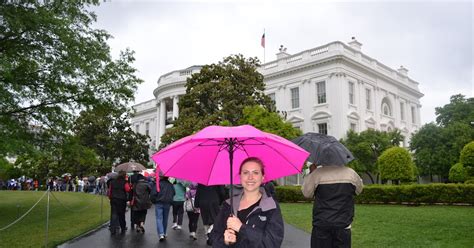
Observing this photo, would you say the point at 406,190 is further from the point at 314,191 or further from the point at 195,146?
the point at 195,146

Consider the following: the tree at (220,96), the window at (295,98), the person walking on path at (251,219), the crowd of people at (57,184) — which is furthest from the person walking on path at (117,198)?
the window at (295,98)

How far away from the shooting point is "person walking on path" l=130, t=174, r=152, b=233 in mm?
11250

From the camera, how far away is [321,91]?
3938cm

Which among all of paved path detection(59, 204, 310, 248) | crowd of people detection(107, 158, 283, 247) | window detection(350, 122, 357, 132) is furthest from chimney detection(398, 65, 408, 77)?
crowd of people detection(107, 158, 283, 247)

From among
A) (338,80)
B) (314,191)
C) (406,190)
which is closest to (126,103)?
(406,190)

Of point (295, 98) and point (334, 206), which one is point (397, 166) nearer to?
point (295, 98)

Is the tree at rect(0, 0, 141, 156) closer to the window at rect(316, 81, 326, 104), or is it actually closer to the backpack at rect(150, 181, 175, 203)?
the backpack at rect(150, 181, 175, 203)

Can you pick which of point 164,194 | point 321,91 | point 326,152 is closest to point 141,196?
point 164,194

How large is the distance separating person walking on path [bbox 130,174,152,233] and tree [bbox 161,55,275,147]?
16804 millimetres

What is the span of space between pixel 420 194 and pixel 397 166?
7402 mm

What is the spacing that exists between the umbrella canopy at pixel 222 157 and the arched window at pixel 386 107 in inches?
1671

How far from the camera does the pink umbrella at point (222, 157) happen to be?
4121 mm

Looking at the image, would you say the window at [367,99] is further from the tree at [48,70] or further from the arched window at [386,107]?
the tree at [48,70]

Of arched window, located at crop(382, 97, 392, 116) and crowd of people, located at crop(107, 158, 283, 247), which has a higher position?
arched window, located at crop(382, 97, 392, 116)
